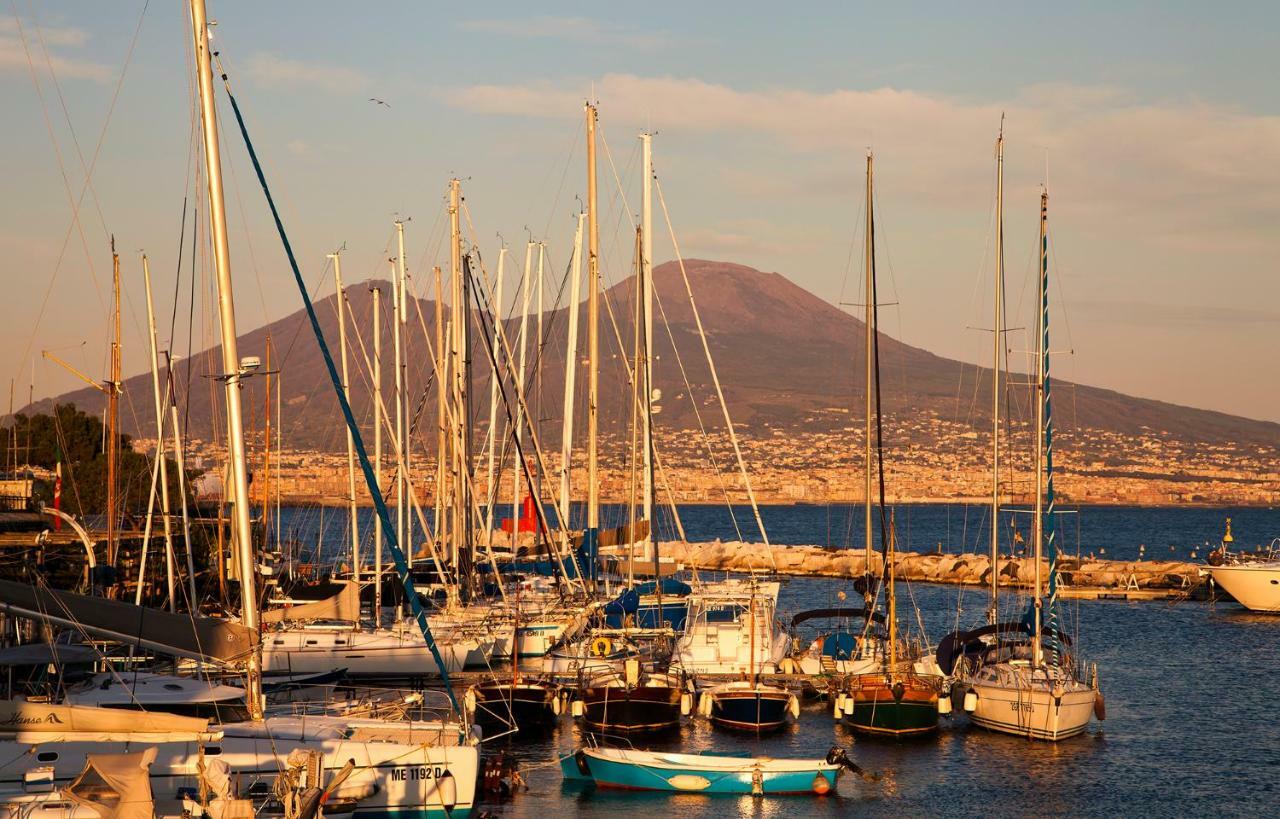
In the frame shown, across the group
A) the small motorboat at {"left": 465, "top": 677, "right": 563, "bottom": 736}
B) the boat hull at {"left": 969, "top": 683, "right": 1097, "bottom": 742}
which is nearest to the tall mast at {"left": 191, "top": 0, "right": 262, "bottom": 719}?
the small motorboat at {"left": 465, "top": 677, "right": 563, "bottom": 736}

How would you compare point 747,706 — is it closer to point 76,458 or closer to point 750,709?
point 750,709

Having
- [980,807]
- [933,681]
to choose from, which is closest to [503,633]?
[933,681]

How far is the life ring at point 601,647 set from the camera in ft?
126

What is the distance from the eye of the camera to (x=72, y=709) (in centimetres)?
2205

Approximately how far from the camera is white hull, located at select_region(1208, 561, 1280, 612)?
64.0 m

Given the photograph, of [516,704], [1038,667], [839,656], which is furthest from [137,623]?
[839,656]

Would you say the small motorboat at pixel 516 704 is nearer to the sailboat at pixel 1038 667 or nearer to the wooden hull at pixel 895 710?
the wooden hull at pixel 895 710

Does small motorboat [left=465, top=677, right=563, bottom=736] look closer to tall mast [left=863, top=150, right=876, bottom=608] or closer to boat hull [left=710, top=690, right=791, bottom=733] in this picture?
boat hull [left=710, top=690, right=791, bottom=733]

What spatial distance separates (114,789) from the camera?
1941 cm

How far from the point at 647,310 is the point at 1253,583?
112 ft

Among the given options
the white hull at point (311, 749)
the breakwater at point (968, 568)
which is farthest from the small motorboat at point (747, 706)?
the breakwater at point (968, 568)

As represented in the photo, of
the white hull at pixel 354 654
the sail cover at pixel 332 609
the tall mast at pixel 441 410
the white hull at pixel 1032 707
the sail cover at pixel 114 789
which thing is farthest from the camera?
the tall mast at pixel 441 410

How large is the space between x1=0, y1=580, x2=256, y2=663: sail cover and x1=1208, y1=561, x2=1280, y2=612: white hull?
176ft

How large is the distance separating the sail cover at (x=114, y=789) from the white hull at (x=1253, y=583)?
181 ft
